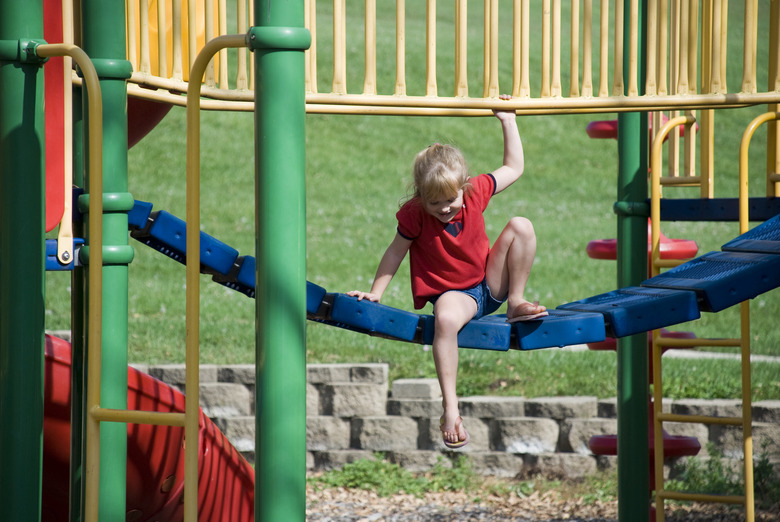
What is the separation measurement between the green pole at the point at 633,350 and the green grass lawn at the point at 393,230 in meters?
1.19

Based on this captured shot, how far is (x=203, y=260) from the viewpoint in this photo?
3.05 metres

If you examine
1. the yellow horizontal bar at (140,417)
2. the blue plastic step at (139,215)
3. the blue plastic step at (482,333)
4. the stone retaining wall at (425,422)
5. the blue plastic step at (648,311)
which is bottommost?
the stone retaining wall at (425,422)

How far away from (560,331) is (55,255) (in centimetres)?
158

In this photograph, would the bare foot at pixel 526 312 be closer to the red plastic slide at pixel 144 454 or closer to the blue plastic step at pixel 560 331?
the blue plastic step at pixel 560 331

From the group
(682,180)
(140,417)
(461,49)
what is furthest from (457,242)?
(682,180)

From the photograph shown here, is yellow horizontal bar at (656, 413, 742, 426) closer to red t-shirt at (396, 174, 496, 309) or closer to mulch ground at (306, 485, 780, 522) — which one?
red t-shirt at (396, 174, 496, 309)

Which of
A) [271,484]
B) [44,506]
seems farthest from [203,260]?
[44,506]

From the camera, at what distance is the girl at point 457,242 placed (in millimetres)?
3326

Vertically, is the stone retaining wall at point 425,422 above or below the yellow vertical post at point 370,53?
below

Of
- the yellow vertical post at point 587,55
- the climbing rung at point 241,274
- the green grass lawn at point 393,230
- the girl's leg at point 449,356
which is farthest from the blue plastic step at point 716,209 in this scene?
the climbing rung at point 241,274

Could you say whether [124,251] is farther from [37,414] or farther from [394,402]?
[394,402]

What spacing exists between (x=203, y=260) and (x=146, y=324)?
5.56 m

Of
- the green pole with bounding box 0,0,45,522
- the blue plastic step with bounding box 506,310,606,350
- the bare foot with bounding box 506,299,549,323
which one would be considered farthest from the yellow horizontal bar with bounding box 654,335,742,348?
the green pole with bounding box 0,0,45,522

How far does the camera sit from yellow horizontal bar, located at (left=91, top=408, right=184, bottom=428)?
2.19 meters
